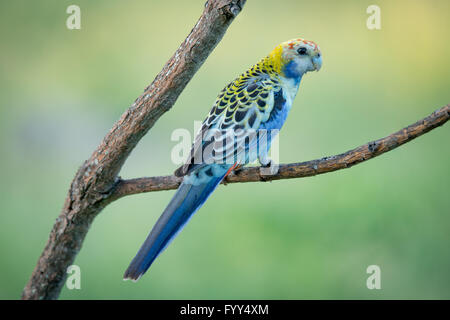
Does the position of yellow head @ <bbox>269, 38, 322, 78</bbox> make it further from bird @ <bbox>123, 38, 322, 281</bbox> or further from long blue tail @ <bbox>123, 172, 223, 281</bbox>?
long blue tail @ <bbox>123, 172, 223, 281</bbox>

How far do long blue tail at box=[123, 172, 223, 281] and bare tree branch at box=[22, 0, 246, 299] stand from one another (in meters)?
0.20

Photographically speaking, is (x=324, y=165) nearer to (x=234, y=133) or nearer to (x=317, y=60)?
(x=234, y=133)

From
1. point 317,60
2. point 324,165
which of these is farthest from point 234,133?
point 317,60

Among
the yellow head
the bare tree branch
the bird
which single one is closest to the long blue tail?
the bird

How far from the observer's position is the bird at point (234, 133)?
4.13 feet

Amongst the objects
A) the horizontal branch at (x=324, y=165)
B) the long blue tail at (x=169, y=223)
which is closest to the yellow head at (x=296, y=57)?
the horizontal branch at (x=324, y=165)

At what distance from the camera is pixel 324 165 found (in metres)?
1.24

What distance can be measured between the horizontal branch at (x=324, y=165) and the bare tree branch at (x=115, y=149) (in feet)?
0.25

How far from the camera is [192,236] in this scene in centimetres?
235

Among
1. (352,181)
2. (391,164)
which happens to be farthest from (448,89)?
(352,181)

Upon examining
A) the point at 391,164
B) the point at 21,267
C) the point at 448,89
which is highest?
the point at 448,89

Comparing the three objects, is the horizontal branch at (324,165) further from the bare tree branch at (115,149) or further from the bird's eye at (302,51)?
the bird's eye at (302,51)
